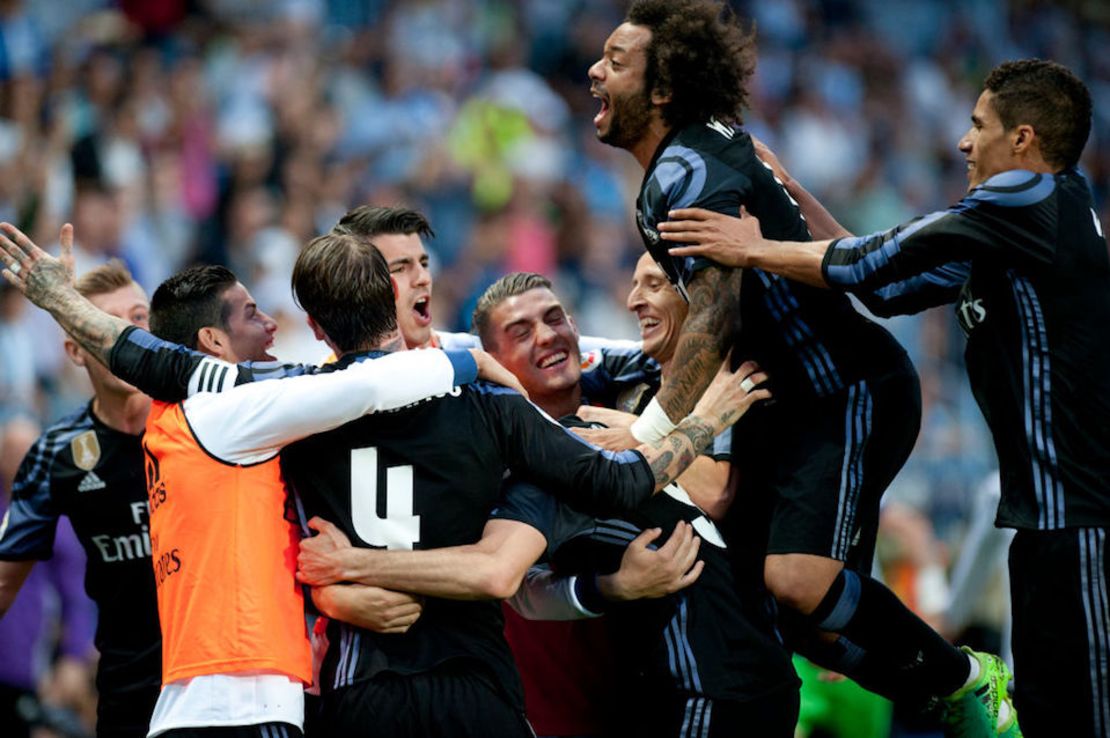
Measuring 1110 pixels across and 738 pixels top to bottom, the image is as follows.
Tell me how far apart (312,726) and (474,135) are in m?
10.00

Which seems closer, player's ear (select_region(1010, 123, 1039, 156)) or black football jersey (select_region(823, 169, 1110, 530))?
black football jersey (select_region(823, 169, 1110, 530))

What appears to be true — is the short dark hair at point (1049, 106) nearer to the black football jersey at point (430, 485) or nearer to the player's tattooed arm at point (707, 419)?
the player's tattooed arm at point (707, 419)

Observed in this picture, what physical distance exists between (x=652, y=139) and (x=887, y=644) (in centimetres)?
213

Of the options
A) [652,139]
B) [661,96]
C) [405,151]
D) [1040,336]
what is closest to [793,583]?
[1040,336]

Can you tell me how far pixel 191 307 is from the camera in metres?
5.60

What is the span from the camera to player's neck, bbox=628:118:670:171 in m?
5.98

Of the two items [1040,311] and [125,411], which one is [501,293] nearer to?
[125,411]

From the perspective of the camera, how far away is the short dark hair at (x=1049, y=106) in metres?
5.46

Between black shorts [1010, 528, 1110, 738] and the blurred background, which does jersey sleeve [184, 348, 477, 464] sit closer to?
black shorts [1010, 528, 1110, 738]

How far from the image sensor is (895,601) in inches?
241

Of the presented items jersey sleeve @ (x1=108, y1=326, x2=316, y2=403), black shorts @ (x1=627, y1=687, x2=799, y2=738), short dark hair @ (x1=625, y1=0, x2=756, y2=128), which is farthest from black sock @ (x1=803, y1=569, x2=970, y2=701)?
jersey sleeve @ (x1=108, y1=326, x2=316, y2=403)

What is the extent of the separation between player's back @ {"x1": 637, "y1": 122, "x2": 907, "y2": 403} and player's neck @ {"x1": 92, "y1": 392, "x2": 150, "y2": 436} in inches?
92.2

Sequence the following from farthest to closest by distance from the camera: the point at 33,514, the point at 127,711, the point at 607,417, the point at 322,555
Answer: the point at 33,514
the point at 127,711
the point at 607,417
the point at 322,555

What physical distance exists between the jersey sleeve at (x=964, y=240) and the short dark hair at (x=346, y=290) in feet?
5.06
